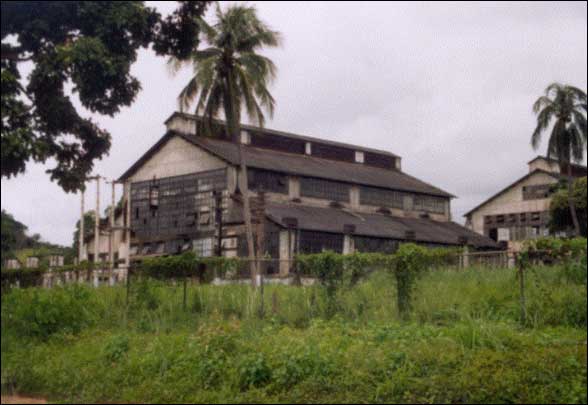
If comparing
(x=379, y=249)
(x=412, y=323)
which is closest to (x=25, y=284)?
(x=412, y=323)

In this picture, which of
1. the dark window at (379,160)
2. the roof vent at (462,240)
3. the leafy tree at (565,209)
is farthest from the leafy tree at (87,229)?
the leafy tree at (565,209)

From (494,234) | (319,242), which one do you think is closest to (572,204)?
(494,234)

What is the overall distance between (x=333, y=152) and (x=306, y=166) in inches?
237

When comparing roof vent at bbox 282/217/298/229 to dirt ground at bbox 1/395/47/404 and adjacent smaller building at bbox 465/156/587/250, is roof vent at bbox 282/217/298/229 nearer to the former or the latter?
adjacent smaller building at bbox 465/156/587/250

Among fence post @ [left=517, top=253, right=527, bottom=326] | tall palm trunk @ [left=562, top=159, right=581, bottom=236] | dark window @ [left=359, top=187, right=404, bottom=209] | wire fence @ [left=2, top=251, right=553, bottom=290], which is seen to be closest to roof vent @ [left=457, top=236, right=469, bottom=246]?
dark window @ [left=359, top=187, right=404, bottom=209]

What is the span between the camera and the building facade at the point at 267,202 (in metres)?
36.2

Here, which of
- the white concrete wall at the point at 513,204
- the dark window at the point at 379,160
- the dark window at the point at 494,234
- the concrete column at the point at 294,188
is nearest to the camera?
the concrete column at the point at 294,188

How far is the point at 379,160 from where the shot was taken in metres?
51.8

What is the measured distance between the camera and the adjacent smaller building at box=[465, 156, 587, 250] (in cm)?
4959

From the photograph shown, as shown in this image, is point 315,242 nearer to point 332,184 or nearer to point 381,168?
point 332,184

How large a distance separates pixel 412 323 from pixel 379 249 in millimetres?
25700

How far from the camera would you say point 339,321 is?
13.5 meters

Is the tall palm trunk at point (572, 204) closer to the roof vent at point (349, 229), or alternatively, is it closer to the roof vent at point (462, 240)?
the roof vent at point (462, 240)

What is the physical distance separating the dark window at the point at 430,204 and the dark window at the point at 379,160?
4631mm
